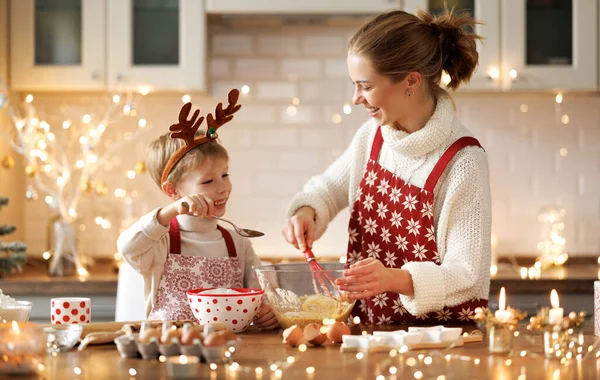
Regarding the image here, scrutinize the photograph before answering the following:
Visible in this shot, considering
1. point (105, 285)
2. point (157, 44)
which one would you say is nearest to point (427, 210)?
point (105, 285)

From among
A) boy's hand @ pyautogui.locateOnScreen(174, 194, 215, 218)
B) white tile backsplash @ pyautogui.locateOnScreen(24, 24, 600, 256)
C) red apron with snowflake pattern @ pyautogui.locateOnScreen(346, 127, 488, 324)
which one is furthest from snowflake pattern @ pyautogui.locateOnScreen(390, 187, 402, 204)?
white tile backsplash @ pyautogui.locateOnScreen(24, 24, 600, 256)

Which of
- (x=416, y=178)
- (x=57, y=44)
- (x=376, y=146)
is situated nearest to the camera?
(x=416, y=178)

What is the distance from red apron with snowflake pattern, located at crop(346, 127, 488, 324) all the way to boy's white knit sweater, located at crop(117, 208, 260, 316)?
0.88 feet

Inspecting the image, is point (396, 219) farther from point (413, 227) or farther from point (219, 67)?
point (219, 67)

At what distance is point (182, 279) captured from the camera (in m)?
2.05

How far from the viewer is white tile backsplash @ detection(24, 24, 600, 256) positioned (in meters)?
3.61

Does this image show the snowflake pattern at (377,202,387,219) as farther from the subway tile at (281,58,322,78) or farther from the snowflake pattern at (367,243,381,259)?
the subway tile at (281,58,322,78)

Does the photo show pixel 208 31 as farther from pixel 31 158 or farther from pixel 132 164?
pixel 31 158

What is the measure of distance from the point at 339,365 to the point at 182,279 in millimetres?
753

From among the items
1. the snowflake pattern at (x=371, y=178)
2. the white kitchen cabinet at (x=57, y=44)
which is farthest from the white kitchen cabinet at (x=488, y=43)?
the snowflake pattern at (x=371, y=178)

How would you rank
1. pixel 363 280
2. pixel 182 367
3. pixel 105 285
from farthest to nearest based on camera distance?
1. pixel 105 285
2. pixel 363 280
3. pixel 182 367

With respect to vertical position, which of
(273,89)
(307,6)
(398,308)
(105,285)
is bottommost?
(105,285)

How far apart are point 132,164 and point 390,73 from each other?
186 cm

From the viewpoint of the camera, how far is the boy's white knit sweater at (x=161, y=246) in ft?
6.28
